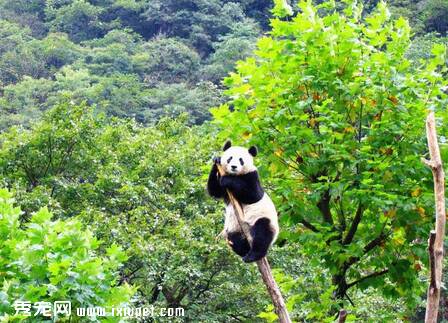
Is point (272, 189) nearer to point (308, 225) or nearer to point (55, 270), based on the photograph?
point (308, 225)

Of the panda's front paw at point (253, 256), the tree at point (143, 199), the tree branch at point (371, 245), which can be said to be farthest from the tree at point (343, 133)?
the tree at point (143, 199)

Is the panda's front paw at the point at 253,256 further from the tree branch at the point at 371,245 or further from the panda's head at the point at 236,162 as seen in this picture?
the tree branch at the point at 371,245

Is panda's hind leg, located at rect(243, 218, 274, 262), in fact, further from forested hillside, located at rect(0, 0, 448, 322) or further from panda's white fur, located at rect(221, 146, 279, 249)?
forested hillside, located at rect(0, 0, 448, 322)

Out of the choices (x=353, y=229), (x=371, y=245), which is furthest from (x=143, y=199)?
(x=371, y=245)

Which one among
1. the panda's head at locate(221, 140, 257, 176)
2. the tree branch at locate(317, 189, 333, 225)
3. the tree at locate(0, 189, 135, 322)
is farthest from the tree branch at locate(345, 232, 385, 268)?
the tree at locate(0, 189, 135, 322)

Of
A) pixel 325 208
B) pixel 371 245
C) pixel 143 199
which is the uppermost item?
pixel 325 208

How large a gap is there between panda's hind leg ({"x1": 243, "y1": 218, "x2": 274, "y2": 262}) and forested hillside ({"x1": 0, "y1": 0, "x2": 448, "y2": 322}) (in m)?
1.27

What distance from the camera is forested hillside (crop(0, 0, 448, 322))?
23.8ft

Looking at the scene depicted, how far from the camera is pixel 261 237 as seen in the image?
6.69m

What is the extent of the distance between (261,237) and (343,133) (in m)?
2.64

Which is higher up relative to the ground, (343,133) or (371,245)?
(343,133)

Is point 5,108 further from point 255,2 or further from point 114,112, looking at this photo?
point 255,2

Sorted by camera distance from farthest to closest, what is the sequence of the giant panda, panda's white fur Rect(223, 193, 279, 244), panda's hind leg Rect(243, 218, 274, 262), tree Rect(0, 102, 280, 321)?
tree Rect(0, 102, 280, 321), panda's white fur Rect(223, 193, 279, 244), the giant panda, panda's hind leg Rect(243, 218, 274, 262)

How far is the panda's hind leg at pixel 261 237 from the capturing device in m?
6.52
